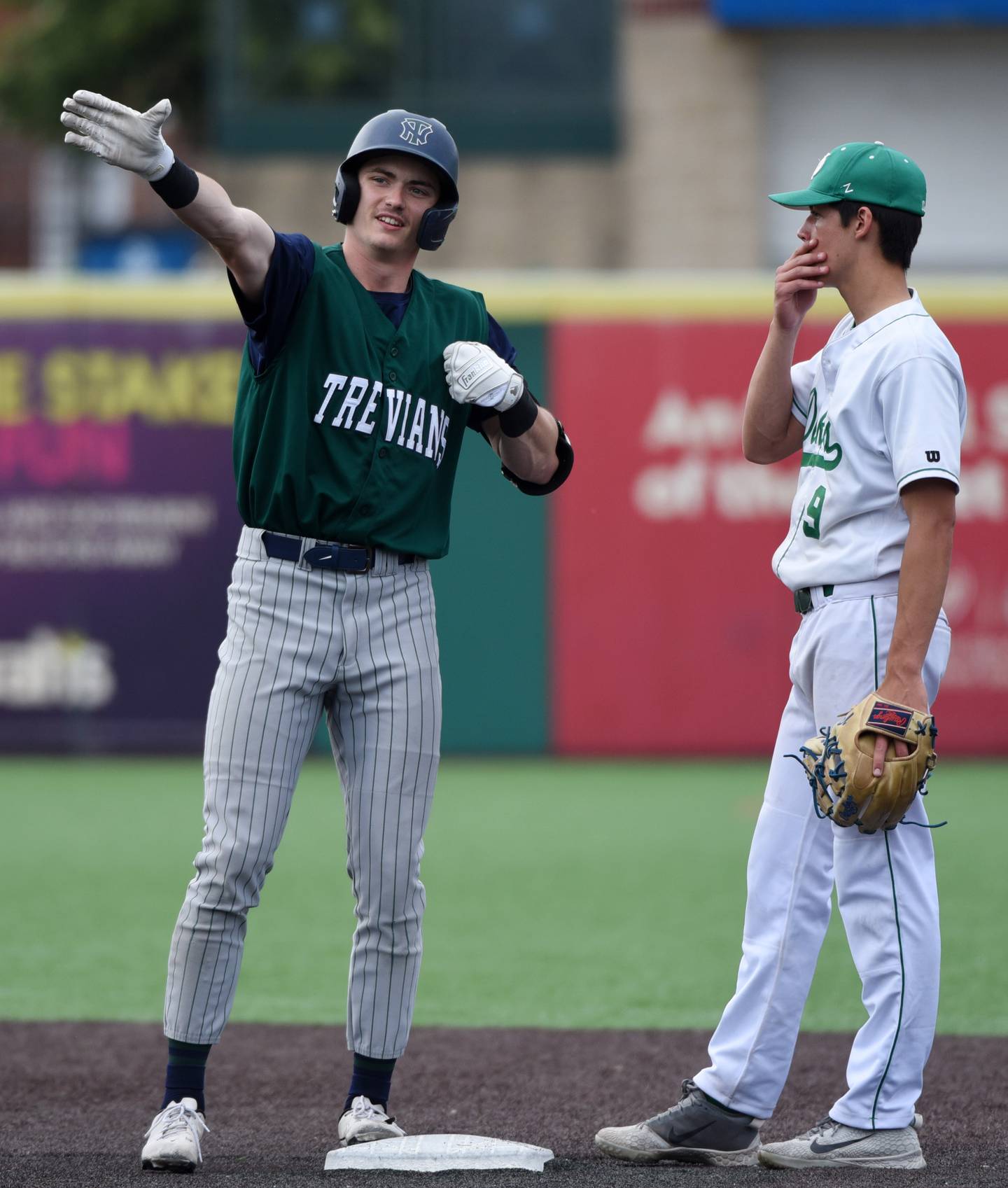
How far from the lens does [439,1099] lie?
438cm

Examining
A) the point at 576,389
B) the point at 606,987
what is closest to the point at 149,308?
the point at 576,389

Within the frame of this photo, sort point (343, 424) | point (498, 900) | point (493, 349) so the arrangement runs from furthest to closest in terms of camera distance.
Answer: point (498, 900) → point (493, 349) → point (343, 424)

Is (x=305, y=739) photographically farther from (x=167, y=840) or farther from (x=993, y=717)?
Answer: (x=993, y=717)

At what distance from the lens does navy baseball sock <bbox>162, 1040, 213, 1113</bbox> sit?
3.71 metres

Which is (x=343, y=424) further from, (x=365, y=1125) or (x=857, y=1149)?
(x=857, y=1149)

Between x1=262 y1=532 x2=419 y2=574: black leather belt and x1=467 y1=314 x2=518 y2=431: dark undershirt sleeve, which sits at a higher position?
x1=467 y1=314 x2=518 y2=431: dark undershirt sleeve

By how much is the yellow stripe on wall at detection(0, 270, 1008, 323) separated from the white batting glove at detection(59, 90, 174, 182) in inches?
313

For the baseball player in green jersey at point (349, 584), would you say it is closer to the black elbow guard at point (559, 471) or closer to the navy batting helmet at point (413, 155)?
the navy batting helmet at point (413, 155)

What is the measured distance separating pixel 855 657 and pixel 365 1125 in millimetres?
1449

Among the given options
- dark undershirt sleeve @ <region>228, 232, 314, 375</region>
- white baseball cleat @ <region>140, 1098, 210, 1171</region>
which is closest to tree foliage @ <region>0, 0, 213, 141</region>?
dark undershirt sleeve @ <region>228, 232, 314, 375</region>

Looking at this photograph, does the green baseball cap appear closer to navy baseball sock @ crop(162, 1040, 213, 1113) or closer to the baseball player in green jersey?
the baseball player in green jersey

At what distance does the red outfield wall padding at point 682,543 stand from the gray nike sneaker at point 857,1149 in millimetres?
7797

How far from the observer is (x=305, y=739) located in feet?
12.5

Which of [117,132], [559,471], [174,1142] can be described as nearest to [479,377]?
[559,471]
